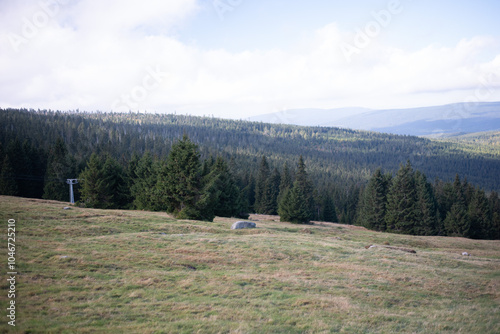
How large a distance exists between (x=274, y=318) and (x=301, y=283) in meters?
5.28

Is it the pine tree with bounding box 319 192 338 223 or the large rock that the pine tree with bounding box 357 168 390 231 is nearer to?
the pine tree with bounding box 319 192 338 223

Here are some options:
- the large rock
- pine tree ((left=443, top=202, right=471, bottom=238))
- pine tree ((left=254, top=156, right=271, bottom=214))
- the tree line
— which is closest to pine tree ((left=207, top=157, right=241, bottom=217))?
the large rock

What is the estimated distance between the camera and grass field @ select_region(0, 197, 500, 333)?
10383 mm

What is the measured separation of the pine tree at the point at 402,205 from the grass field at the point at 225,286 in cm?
3823

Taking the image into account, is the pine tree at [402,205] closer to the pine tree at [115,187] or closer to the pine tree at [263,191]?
the pine tree at [263,191]

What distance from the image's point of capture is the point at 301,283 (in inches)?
632

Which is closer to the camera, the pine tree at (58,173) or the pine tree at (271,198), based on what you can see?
the pine tree at (58,173)

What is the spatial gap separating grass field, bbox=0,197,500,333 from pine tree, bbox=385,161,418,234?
1505 inches

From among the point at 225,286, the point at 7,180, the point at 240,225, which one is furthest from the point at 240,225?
the point at 7,180

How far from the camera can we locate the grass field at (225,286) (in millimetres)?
10383

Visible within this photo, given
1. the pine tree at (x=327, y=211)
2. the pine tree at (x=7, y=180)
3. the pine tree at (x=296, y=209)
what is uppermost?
the pine tree at (x=7, y=180)

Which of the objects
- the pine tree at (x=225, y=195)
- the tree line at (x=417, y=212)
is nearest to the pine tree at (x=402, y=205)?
the tree line at (x=417, y=212)

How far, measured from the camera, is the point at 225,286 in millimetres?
14516

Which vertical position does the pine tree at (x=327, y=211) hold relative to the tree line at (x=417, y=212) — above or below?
below
